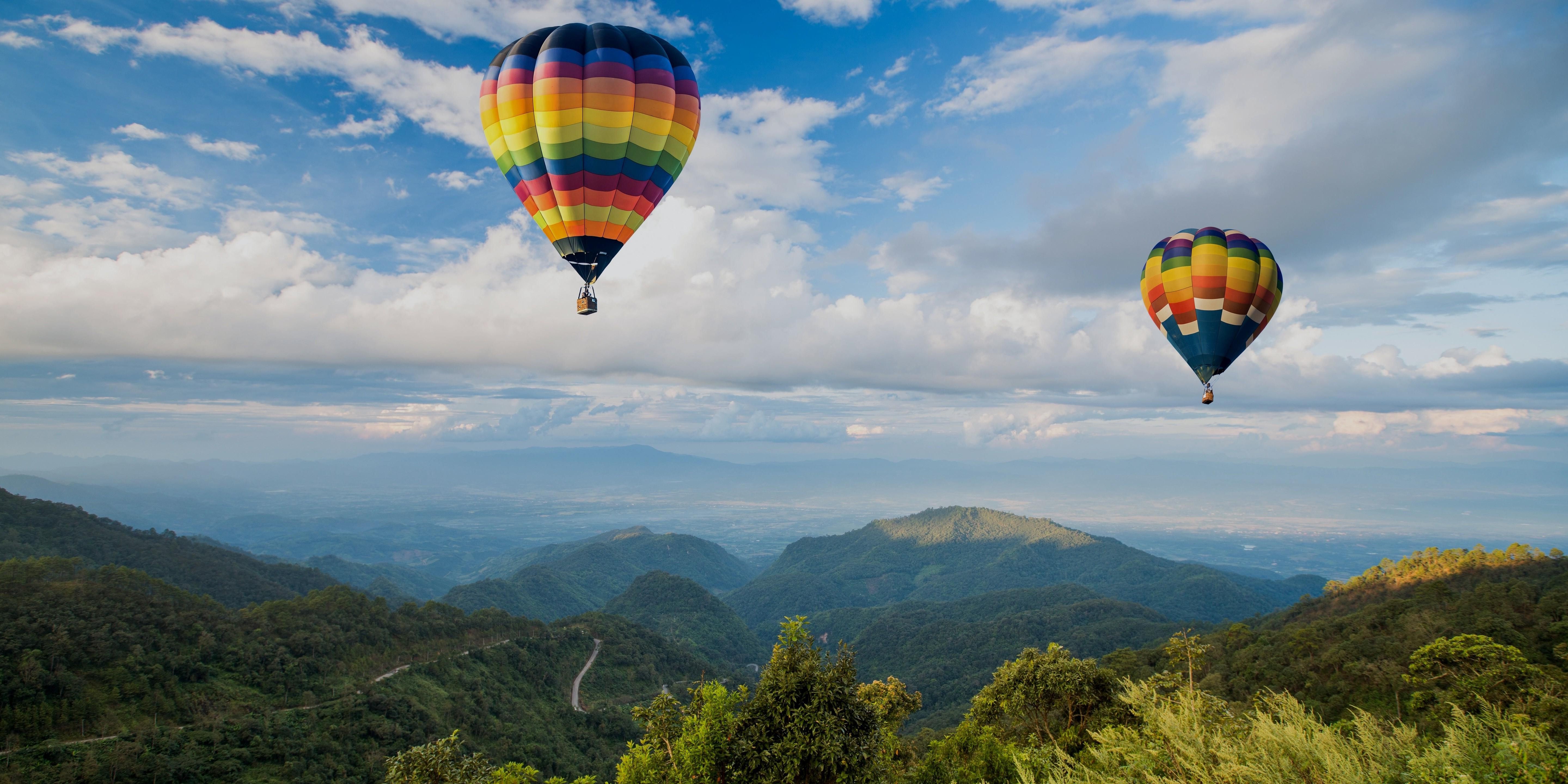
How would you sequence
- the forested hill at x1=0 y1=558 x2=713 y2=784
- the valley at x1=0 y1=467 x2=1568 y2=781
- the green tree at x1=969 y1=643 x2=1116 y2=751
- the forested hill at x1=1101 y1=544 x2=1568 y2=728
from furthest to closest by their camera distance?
1. the forested hill at x1=1101 y1=544 x2=1568 y2=728
2. the valley at x1=0 y1=467 x2=1568 y2=781
3. the forested hill at x1=0 y1=558 x2=713 y2=784
4. the green tree at x1=969 y1=643 x2=1116 y2=751

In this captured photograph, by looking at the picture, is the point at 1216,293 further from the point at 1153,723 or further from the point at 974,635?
the point at 974,635

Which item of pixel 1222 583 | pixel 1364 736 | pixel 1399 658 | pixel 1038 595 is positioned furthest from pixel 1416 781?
pixel 1222 583

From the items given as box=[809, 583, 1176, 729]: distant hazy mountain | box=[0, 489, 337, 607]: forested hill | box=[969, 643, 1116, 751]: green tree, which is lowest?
box=[809, 583, 1176, 729]: distant hazy mountain

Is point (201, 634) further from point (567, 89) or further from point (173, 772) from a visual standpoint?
point (567, 89)

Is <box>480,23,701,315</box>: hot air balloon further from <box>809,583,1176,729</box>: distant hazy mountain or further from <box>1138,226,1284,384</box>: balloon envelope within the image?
<box>809,583,1176,729</box>: distant hazy mountain

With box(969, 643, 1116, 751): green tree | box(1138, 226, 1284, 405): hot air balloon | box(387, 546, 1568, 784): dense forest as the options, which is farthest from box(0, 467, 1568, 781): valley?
box(1138, 226, 1284, 405): hot air balloon

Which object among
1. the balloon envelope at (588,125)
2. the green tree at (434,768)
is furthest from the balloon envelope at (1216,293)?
the green tree at (434,768)
